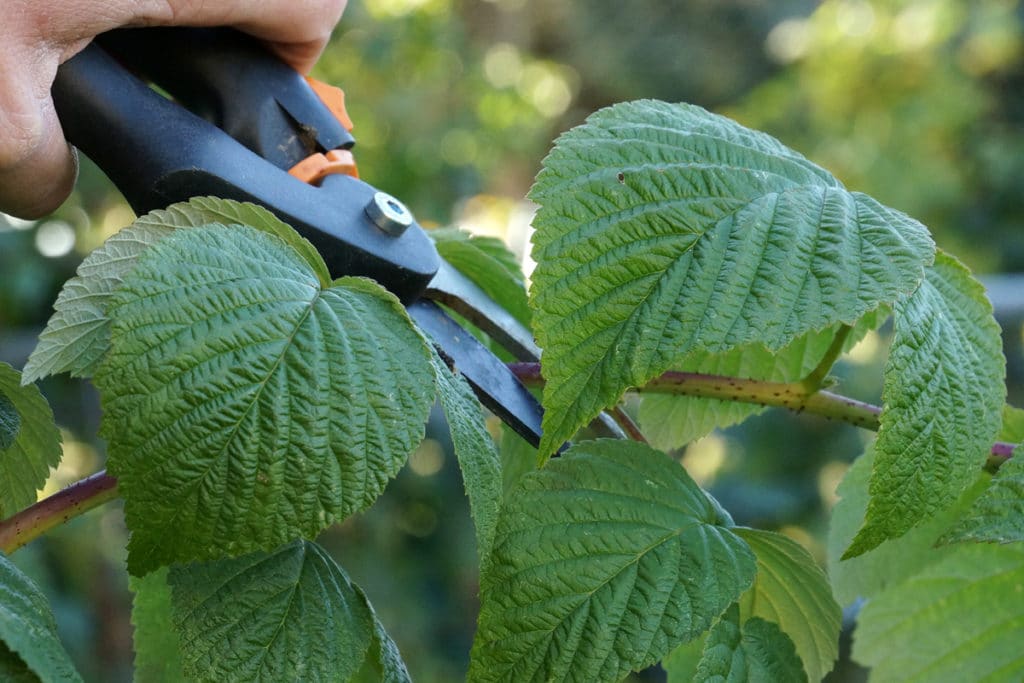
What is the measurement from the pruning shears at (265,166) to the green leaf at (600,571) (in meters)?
0.05

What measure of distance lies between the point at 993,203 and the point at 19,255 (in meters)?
3.09

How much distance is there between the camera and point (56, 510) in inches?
18.0

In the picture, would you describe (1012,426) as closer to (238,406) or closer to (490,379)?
(490,379)

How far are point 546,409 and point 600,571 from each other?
3.1 inches

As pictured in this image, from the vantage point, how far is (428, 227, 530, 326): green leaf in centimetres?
64

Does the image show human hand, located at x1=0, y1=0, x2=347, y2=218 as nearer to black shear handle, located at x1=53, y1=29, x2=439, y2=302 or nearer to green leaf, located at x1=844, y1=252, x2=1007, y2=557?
black shear handle, located at x1=53, y1=29, x2=439, y2=302

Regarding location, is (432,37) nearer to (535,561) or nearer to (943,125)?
(943,125)

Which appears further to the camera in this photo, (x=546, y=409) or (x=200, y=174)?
(x=200, y=174)

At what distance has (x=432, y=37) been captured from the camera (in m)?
2.62

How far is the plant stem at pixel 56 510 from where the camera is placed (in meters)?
0.45

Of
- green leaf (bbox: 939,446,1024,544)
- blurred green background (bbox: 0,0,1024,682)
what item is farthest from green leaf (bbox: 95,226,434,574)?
blurred green background (bbox: 0,0,1024,682)

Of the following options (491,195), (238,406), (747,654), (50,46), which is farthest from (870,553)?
(491,195)

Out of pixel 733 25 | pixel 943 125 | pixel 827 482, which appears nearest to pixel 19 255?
pixel 827 482

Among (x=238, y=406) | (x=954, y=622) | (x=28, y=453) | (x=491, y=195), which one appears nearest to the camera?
(x=238, y=406)
